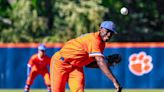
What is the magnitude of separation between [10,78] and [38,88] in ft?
3.87

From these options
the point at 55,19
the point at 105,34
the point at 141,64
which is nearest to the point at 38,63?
the point at 141,64

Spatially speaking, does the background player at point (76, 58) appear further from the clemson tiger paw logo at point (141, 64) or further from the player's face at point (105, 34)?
the clemson tiger paw logo at point (141, 64)

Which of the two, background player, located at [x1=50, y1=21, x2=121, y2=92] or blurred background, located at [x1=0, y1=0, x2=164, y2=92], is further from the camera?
blurred background, located at [x1=0, y1=0, x2=164, y2=92]

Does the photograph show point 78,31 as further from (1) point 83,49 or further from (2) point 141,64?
(1) point 83,49

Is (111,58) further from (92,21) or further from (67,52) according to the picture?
(92,21)

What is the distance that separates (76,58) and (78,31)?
1904cm

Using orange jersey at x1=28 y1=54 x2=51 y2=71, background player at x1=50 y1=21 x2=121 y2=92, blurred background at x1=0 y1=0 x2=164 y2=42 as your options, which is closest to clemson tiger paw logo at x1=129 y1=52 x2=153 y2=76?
orange jersey at x1=28 y1=54 x2=51 y2=71

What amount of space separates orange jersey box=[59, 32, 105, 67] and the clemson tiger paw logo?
12.9 metres

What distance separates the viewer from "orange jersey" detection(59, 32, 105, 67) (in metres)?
9.14

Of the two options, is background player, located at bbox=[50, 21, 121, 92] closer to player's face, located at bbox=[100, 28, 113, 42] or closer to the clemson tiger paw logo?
player's face, located at bbox=[100, 28, 113, 42]

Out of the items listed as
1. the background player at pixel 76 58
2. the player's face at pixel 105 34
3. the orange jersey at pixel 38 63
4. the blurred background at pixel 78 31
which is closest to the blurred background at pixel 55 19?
the blurred background at pixel 78 31

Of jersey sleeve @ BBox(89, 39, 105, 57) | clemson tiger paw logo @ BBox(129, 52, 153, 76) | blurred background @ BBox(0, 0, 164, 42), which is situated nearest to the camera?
jersey sleeve @ BBox(89, 39, 105, 57)

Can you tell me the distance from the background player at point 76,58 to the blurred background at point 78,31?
12.6 meters

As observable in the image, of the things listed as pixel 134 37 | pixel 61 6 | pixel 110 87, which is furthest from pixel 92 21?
pixel 110 87
